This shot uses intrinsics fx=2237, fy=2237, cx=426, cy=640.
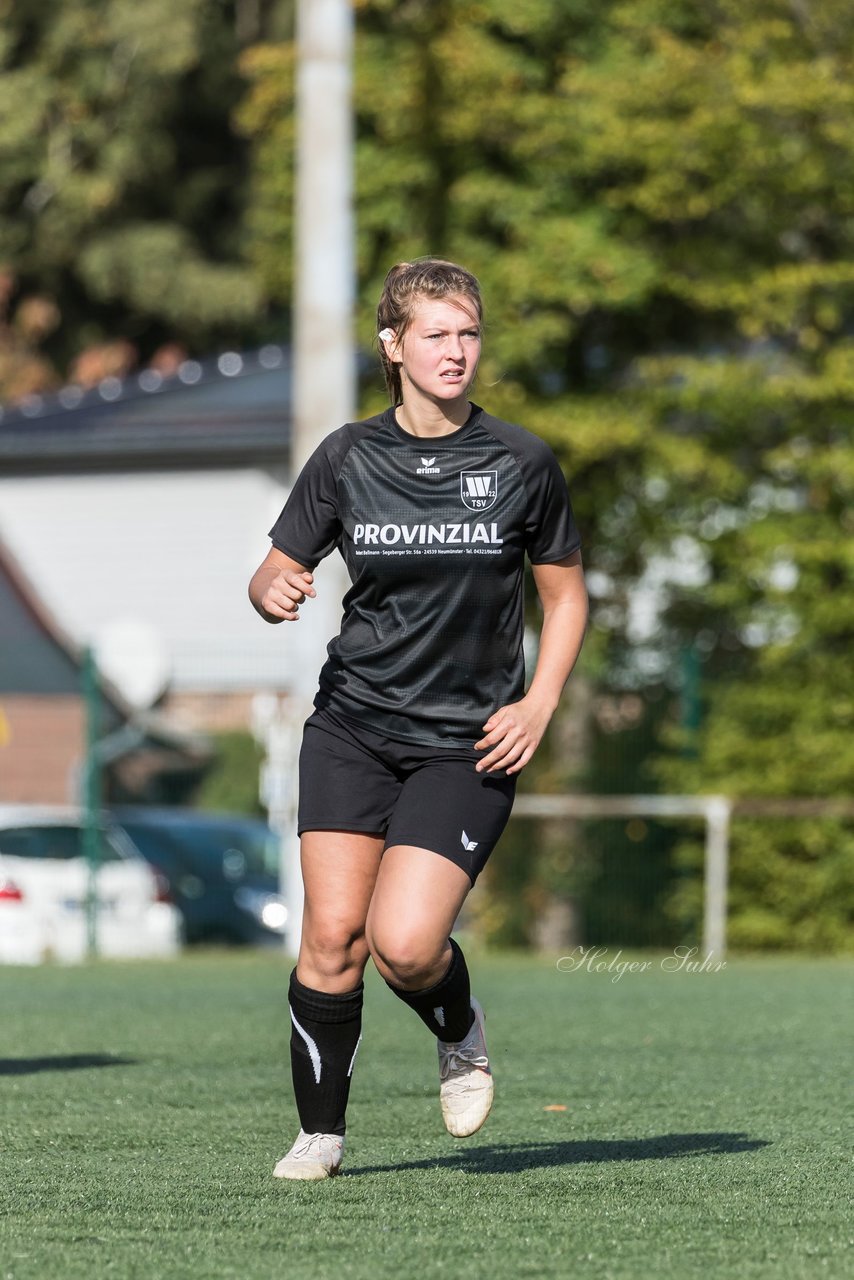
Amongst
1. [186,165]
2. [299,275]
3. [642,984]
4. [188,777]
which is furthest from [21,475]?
[642,984]

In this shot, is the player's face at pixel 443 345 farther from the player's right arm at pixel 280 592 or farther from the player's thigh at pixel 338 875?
the player's thigh at pixel 338 875

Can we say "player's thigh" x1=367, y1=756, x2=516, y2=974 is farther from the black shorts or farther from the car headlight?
the car headlight

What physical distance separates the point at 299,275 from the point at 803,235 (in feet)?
13.6

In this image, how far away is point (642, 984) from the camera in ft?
41.9

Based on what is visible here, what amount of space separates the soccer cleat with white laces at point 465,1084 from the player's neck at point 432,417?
1314mm

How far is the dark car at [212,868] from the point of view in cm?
1806

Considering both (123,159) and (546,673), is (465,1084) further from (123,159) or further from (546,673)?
(123,159)

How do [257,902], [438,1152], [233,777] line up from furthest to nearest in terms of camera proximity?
[233,777] < [257,902] < [438,1152]

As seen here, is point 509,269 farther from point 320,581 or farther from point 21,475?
point 21,475

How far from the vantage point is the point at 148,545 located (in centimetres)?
3581

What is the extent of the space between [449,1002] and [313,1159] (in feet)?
1.54

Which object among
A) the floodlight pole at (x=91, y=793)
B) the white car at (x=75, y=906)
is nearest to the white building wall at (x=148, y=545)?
the floodlight pole at (x=91, y=793)

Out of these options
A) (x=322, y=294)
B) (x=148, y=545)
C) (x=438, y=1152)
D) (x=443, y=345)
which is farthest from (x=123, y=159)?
(x=443, y=345)

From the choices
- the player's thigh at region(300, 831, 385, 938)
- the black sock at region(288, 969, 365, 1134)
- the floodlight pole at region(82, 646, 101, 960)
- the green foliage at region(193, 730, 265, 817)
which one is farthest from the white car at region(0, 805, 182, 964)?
the player's thigh at region(300, 831, 385, 938)
